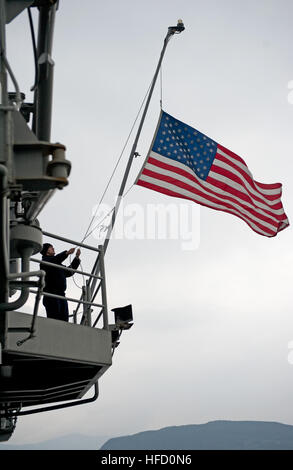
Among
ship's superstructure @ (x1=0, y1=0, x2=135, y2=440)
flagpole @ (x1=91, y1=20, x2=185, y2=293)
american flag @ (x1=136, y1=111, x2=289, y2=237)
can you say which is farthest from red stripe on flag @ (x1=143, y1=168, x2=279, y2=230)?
ship's superstructure @ (x1=0, y1=0, x2=135, y2=440)

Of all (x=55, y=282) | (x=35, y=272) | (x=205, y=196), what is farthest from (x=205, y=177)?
(x=35, y=272)

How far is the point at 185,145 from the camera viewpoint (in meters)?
14.0

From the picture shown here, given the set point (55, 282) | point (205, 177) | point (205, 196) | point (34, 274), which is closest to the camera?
point (34, 274)

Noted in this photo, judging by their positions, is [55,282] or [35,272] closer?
[35,272]

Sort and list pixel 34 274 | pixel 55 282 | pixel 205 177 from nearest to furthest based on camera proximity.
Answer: pixel 34 274
pixel 55 282
pixel 205 177

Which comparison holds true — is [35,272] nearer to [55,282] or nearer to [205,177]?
[55,282]

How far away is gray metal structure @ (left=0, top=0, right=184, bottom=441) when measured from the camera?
445 cm

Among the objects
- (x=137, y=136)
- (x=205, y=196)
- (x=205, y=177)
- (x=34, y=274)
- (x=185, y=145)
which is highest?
(x=137, y=136)

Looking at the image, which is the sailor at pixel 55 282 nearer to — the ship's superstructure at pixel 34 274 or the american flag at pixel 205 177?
the ship's superstructure at pixel 34 274

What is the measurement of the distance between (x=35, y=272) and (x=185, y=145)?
8990 millimetres

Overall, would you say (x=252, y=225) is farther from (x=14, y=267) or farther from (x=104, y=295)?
(x=14, y=267)

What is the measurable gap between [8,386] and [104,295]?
236cm

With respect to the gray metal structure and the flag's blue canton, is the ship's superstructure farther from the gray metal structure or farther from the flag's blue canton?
the flag's blue canton

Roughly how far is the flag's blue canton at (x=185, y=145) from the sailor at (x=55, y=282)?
402 cm
